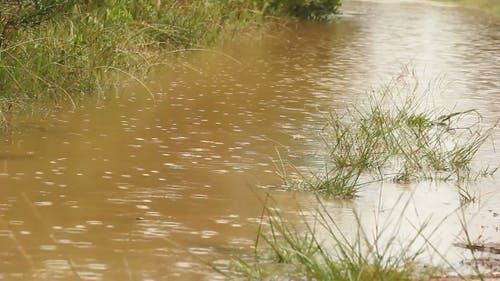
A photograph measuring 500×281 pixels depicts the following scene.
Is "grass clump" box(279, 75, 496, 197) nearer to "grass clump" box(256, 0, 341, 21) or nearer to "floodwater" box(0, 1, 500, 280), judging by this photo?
"floodwater" box(0, 1, 500, 280)

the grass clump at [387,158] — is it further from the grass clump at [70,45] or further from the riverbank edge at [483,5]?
the riverbank edge at [483,5]

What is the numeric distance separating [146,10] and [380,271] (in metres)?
10.0

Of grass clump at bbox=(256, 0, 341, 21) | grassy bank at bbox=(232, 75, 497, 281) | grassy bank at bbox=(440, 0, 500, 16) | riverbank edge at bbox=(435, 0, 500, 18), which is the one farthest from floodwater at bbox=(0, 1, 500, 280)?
grassy bank at bbox=(440, 0, 500, 16)

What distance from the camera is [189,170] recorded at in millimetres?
8312

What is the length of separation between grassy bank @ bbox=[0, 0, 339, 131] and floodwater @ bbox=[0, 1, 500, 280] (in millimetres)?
251

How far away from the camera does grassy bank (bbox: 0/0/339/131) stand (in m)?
10.1

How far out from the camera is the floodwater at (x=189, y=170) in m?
6.08

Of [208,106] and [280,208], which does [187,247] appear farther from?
[208,106]

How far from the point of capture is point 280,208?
7.23 meters

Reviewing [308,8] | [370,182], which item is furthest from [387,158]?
[308,8]

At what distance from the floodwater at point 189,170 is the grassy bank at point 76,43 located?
9.9 inches

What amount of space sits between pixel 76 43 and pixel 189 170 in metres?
3.35

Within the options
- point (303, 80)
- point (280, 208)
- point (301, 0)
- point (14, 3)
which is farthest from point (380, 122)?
point (301, 0)

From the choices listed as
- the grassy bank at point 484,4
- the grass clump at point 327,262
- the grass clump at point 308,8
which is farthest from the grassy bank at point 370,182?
the grassy bank at point 484,4
